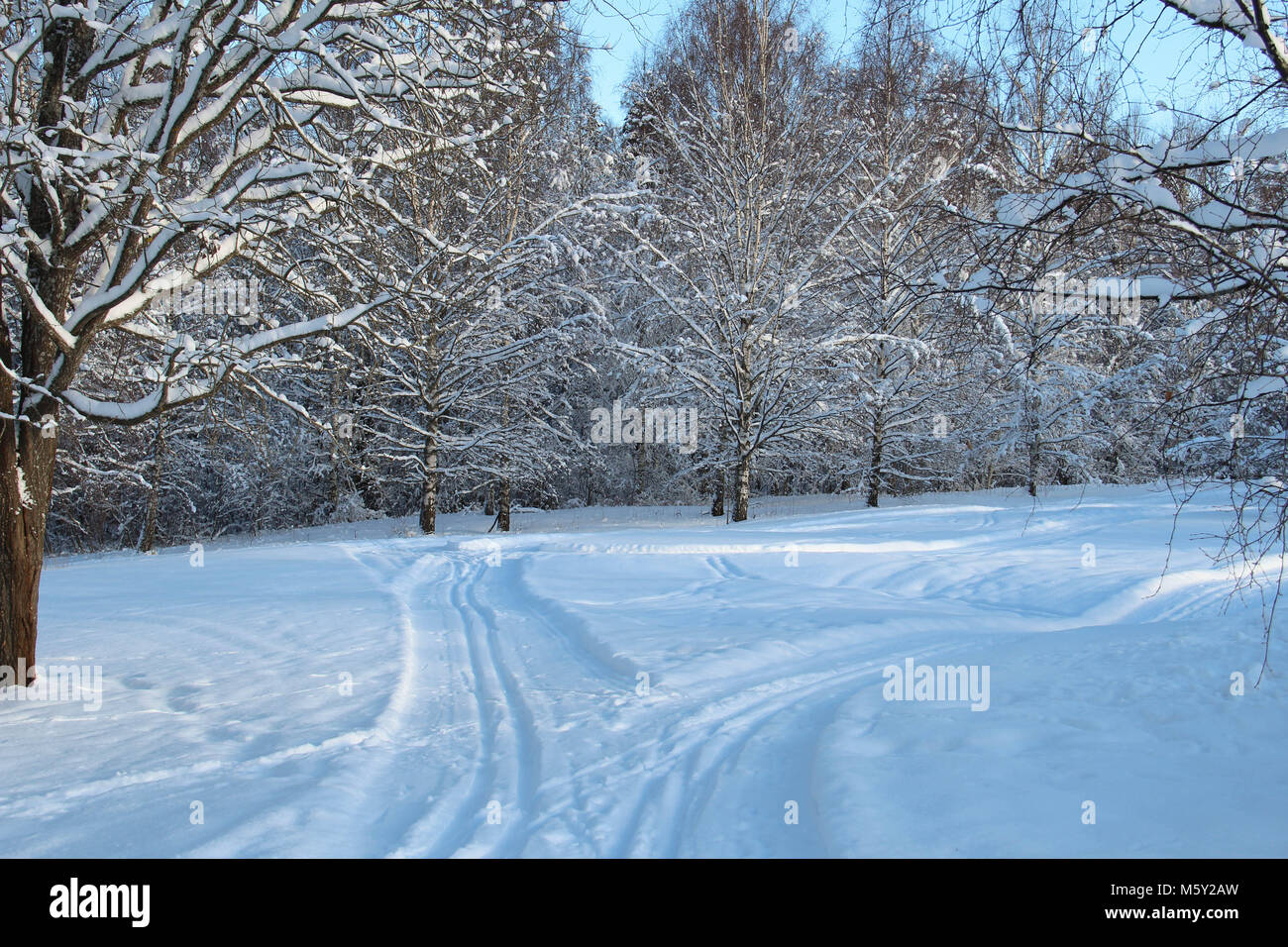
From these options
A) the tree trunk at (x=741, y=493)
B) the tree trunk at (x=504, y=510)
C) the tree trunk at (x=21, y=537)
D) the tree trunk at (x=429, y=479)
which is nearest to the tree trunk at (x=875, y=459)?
the tree trunk at (x=741, y=493)

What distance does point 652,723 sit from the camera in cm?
475

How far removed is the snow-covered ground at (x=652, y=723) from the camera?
3311mm

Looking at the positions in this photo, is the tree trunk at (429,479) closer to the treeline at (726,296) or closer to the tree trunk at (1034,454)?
the treeline at (726,296)

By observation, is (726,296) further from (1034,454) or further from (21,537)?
(21,537)

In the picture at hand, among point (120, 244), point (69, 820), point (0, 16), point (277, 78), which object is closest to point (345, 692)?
point (69, 820)

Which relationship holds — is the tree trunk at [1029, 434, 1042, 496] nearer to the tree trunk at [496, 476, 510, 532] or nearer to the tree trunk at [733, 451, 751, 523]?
Result: the tree trunk at [733, 451, 751, 523]

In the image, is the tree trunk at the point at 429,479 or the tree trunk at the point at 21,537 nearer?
the tree trunk at the point at 21,537

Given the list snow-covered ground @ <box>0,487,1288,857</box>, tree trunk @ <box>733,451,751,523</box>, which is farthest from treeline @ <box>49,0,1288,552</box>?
snow-covered ground @ <box>0,487,1288,857</box>

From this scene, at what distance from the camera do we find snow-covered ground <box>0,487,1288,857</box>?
130 inches

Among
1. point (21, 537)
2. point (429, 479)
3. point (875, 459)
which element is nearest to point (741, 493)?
point (875, 459)

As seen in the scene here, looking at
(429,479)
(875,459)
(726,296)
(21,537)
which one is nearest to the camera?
(21,537)
